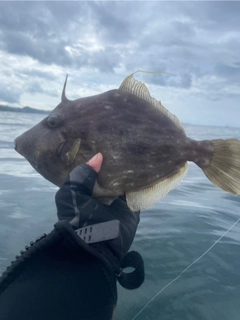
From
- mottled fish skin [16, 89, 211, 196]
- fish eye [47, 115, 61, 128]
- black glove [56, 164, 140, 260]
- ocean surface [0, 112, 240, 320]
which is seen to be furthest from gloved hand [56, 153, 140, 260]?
ocean surface [0, 112, 240, 320]

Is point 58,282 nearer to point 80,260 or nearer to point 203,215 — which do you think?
point 80,260

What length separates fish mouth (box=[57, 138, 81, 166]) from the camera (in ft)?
7.69

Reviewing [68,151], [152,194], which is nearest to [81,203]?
[68,151]

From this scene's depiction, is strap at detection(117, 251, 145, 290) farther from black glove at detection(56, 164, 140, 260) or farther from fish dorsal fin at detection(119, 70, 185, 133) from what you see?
fish dorsal fin at detection(119, 70, 185, 133)

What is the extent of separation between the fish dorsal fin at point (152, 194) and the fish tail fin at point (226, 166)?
0.23 m

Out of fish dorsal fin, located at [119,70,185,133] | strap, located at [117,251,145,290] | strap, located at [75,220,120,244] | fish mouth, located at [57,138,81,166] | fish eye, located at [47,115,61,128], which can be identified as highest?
fish dorsal fin, located at [119,70,185,133]

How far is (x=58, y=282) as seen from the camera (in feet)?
5.59

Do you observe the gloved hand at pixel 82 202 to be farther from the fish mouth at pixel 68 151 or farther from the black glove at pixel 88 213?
the fish mouth at pixel 68 151

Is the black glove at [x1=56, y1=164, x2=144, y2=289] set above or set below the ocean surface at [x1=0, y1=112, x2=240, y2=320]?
above

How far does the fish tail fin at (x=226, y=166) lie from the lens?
241 cm

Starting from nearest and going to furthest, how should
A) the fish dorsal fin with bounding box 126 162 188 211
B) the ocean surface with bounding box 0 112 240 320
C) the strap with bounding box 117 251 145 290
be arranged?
the strap with bounding box 117 251 145 290, the fish dorsal fin with bounding box 126 162 188 211, the ocean surface with bounding box 0 112 240 320

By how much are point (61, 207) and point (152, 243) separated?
5.91ft

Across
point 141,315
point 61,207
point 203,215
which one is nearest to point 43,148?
point 61,207

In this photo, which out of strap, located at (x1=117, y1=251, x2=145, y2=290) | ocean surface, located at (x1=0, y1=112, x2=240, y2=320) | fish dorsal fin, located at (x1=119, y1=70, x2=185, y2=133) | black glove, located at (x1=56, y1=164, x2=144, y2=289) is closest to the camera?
black glove, located at (x1=56, y1=164, x2=144, y2=289)
